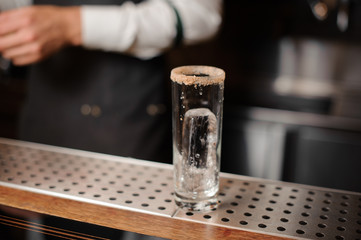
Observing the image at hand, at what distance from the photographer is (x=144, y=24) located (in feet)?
4.72

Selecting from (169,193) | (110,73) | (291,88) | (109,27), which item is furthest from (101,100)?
(291,88)

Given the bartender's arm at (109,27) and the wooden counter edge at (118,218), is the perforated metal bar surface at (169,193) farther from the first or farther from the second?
the bartender's arm at (109,27)

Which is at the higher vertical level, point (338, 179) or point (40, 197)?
point (40, 197)

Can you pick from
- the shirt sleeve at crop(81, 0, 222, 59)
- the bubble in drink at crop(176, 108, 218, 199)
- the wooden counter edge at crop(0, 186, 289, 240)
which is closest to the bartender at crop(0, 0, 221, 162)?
the shirt sleeve at crop(81, 0, 222, 59)

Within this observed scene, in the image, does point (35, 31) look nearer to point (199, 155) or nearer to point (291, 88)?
point (199, 155)

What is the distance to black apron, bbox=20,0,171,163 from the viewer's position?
162cm

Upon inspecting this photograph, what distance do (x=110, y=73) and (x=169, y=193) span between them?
816 mm

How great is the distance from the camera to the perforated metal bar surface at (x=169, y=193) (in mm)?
792

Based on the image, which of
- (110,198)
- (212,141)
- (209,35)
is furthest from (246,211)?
(209,35)

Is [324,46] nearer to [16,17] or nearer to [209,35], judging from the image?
[209,35]

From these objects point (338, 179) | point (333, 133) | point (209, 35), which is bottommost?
point (338, 179)

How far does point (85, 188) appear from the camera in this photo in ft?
3.01

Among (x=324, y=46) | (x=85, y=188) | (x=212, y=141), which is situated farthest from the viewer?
(x=324, y=46)

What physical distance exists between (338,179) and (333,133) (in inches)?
8.8
